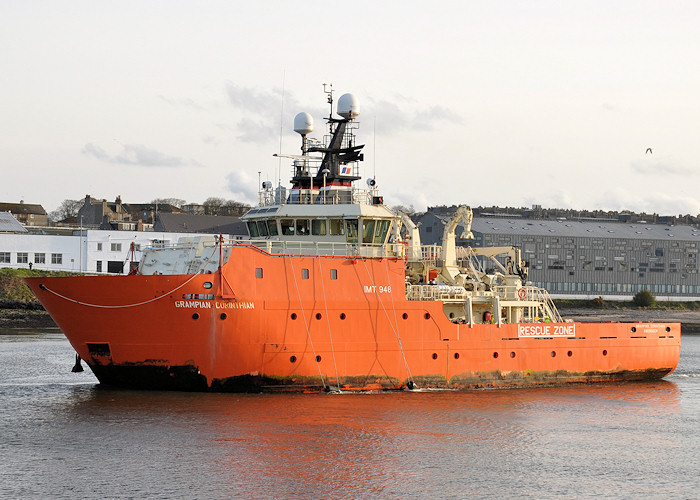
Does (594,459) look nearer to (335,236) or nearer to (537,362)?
(537,362)

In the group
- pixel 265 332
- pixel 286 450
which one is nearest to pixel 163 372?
pixel 265 332

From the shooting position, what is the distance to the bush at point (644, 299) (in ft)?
259

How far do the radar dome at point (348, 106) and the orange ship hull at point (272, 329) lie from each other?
5.98 metres

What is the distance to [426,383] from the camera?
26.7 metres

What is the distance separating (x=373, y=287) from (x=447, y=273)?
4506 millimetres

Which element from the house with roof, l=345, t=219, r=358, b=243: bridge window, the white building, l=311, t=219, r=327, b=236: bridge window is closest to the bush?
the white building

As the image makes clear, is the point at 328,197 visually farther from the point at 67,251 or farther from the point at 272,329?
the point at 67,251

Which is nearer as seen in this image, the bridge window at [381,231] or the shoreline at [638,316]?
the bridge window at [381,231]

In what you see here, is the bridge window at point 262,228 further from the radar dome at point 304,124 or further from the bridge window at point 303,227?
the radar dome at point 304,124

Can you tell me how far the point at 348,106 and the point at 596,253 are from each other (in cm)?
5766

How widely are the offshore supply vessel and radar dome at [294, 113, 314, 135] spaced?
1.9 inches

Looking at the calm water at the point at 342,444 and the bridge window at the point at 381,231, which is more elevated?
the bridge window at the point at 381,231

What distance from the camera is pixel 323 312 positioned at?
2497cm

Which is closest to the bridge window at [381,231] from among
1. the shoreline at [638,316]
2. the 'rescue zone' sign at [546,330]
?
the 'rescue zone' sign at [546,330]
